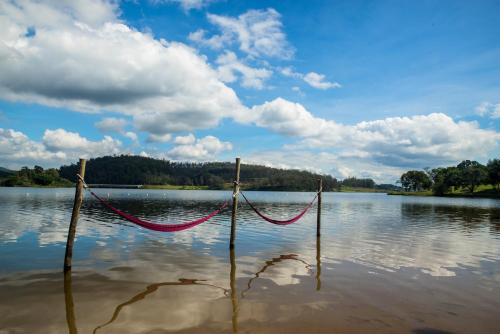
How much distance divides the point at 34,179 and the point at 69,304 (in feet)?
696

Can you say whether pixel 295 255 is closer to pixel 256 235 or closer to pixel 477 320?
pixel 256 235

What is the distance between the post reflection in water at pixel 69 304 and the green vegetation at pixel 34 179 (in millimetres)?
202147

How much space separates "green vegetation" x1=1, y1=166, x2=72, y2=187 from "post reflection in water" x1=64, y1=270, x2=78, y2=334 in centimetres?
20215

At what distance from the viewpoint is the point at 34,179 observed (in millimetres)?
186000

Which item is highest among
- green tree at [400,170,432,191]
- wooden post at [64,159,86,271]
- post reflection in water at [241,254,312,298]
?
green tree at [400,170,432,191]

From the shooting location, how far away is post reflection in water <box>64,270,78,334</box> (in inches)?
272

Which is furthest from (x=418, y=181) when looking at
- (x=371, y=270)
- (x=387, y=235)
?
(x=371, y=270)

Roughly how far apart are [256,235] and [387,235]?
8.73 m

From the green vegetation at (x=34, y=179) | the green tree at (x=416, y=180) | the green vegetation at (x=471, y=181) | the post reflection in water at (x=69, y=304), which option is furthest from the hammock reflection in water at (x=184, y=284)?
the green vegetation at (x=34, y=179)

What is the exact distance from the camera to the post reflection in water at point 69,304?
272 inches

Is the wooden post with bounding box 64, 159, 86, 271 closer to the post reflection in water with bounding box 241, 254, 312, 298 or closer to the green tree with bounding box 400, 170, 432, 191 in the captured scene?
the post reflection in water with bounding box 241, 254, 312, 298

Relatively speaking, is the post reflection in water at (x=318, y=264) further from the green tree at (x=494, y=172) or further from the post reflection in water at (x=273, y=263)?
the green tree at (x=494, y=172)

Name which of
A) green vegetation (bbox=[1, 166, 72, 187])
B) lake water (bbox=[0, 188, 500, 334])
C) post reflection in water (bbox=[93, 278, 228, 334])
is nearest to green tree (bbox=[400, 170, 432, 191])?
lake water (bbox=[0, 188, 500, 334])

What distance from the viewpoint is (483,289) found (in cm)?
1024
